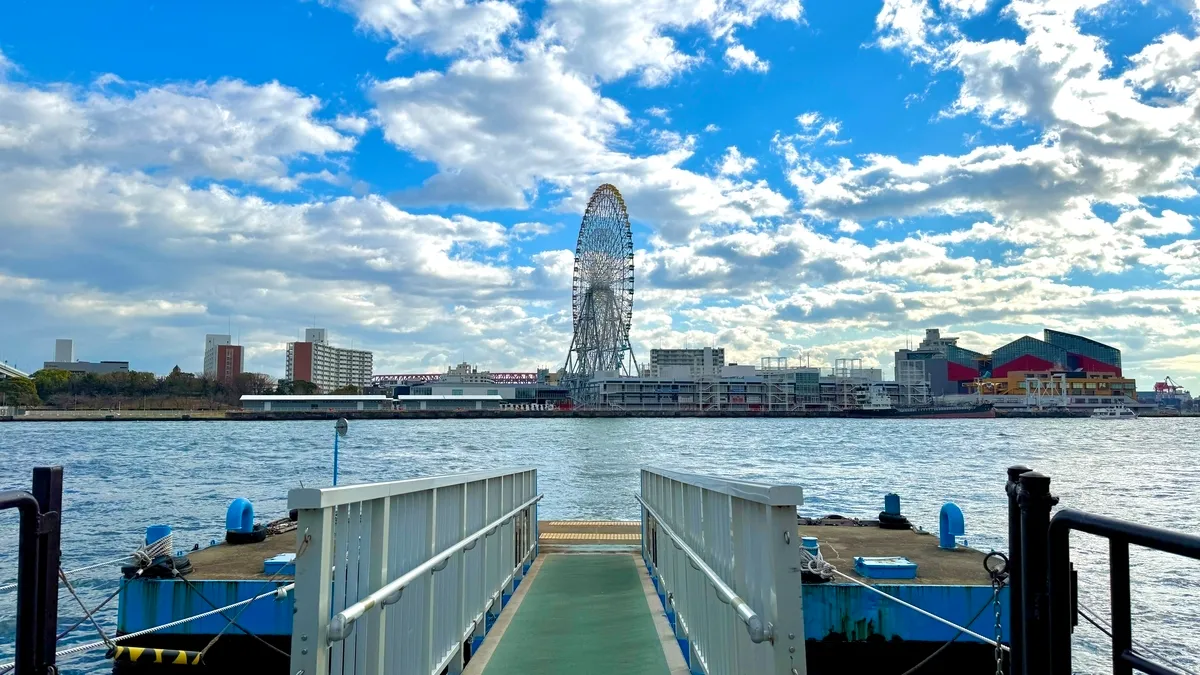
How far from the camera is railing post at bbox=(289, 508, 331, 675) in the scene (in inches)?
133

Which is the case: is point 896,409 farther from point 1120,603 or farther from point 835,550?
point 1120,603

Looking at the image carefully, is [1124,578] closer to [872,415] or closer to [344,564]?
[344,564]

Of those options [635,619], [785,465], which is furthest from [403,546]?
[785,465]

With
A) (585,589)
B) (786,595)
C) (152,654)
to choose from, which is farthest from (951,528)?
(152,654)

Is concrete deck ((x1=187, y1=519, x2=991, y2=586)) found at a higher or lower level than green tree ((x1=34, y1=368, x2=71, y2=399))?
lower

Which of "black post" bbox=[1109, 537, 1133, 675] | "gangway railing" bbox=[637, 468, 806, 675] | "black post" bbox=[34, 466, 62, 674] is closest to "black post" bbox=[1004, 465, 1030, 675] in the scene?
"black post" bbox=[1109, 537, 1133, 675]

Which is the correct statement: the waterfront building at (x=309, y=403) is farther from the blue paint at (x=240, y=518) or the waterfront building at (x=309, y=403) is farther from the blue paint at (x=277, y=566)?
the blue paint at (x=277, y=566)

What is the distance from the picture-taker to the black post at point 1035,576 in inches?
102

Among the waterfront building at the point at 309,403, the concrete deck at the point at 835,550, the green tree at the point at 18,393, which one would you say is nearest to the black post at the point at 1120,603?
the concrete deck at the point at 835,550

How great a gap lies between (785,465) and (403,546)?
46298mm

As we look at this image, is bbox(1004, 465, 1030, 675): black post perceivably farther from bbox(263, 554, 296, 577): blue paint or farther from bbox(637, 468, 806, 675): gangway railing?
bbox(263, 554, 296, 577): blue paint

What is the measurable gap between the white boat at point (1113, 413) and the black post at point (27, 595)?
201 metres

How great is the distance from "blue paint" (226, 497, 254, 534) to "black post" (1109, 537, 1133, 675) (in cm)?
1146

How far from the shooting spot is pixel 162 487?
3566cm
